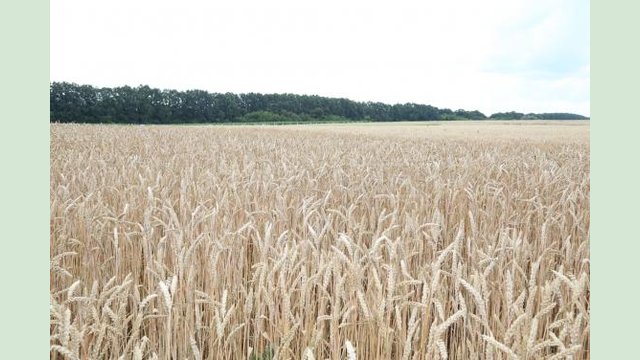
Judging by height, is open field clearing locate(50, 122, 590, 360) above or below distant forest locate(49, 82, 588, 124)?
below

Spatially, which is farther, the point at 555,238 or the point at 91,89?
the point at 91,89

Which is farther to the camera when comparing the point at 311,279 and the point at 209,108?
the point at 209,108

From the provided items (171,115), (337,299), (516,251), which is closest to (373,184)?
(516,251)

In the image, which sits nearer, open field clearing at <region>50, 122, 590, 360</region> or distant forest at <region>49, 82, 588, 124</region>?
open field clearing at <region>50, 122, 590, 360</region>

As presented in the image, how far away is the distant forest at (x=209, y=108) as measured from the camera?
198ft

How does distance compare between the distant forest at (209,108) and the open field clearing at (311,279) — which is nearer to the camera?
the open field clearing at (311,279)

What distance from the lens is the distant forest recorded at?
60312mm

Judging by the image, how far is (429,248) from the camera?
2867mm

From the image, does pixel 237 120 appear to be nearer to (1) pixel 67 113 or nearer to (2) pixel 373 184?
(1) pixel 67 113

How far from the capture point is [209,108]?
7875 centimetres

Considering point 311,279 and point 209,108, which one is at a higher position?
point 209,108

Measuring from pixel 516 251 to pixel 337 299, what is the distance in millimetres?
1242

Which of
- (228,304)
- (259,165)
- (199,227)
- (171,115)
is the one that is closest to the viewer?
(228,304)

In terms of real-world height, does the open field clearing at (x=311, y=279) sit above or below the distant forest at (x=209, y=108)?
below
